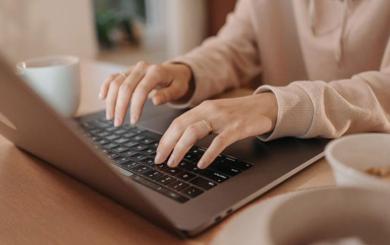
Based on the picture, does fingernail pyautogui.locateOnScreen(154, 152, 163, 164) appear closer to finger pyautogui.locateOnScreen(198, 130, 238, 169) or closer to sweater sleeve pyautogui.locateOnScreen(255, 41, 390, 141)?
finger pyautogui.locateOnScreen(198, 130, 238, 169)

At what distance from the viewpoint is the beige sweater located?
642mm

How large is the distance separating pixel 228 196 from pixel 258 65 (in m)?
0.76

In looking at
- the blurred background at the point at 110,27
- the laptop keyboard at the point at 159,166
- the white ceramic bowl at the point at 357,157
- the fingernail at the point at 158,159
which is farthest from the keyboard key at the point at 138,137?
the blurred background at the point at 110,27

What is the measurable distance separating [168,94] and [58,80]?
0.20 m

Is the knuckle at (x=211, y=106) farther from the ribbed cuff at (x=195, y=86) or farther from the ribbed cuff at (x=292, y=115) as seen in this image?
the ribbed cuff at (x=195, y=86)

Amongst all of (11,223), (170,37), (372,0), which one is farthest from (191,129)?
(170,37)

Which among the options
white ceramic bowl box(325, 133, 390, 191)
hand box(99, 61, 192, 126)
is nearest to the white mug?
hand box(99, 61, 192, 126)

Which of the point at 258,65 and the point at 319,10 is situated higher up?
the point at 319,10

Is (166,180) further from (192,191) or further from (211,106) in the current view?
(211,106)

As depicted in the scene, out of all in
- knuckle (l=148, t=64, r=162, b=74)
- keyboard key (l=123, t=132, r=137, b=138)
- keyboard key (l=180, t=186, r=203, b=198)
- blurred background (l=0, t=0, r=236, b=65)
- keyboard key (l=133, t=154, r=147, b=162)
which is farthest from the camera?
blurred background (l=0, t=0, r=236, b=65)

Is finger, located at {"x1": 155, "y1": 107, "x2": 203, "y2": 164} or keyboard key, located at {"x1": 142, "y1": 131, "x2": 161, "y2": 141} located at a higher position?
finger, located at {"x1": 155, "y1": 107, "x2": 203, "y2": 164}

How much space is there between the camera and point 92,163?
0.41 meters

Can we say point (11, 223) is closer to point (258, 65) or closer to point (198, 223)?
point (198, 223)

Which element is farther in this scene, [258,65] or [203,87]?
[258,65]
